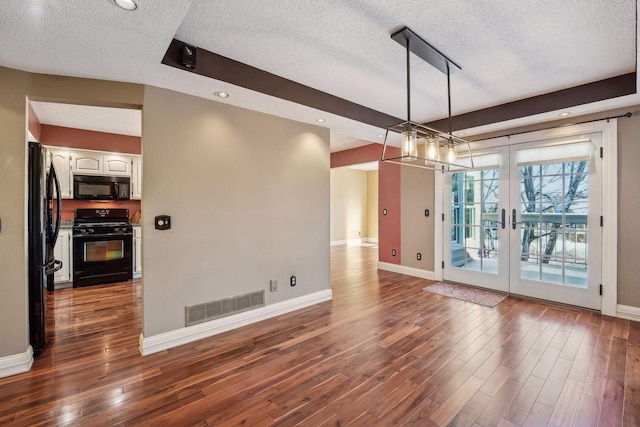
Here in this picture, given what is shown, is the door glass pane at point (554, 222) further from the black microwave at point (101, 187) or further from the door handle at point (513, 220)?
the black microwave at point (101, 187)

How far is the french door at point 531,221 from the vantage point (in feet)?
11.7

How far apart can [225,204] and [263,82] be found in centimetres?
129

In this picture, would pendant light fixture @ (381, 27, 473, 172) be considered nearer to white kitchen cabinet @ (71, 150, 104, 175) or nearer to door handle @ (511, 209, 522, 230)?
door handle @ (511, 209, 522, 230)

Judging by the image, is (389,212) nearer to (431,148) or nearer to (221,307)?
(431,148)

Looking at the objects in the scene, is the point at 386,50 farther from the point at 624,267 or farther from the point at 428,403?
the point at 624,267

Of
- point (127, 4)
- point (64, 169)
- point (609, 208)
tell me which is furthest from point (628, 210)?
point (64, 169)

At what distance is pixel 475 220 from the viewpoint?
179 inches

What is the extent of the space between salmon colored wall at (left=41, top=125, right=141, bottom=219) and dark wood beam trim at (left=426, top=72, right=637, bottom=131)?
546 cm

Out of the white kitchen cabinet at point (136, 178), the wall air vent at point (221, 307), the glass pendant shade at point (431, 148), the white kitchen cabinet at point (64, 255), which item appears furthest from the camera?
the white kitchen cabinet at point (136, 178)

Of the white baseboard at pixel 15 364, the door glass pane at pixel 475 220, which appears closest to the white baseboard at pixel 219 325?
the white baseboard at pixel 15 364

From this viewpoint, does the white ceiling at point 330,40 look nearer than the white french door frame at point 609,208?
Yes

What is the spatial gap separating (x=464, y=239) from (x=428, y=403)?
3324mm

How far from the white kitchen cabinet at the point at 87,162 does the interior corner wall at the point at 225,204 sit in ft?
10.8

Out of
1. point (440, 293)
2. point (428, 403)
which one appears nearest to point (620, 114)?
point (440, 293)
